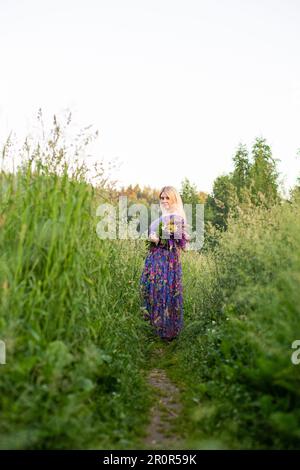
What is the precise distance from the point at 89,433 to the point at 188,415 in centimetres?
87

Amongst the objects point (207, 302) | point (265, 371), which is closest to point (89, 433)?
point (265, 371)

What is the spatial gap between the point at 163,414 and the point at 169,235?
2851 millimetres

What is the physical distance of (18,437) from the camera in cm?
239

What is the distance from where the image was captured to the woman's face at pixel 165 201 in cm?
611

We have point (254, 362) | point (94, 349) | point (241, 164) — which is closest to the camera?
point (94, 349)

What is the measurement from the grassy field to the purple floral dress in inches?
55.3

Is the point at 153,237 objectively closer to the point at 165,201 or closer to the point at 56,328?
the point at 165,201

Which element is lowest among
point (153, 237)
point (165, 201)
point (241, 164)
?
point (153, 237)

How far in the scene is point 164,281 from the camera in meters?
5.96

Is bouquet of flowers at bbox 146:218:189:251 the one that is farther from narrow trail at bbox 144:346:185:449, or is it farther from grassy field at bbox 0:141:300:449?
narrow trail at bbox 144:346:185:449

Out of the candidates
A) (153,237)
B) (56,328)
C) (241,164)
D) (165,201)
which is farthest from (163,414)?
(241,164)

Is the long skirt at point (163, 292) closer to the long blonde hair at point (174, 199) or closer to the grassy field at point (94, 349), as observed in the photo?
the long blonde hair at point (174, 199)

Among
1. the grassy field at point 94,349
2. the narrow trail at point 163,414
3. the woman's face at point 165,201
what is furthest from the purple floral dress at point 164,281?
the grassy field at point 94,349
